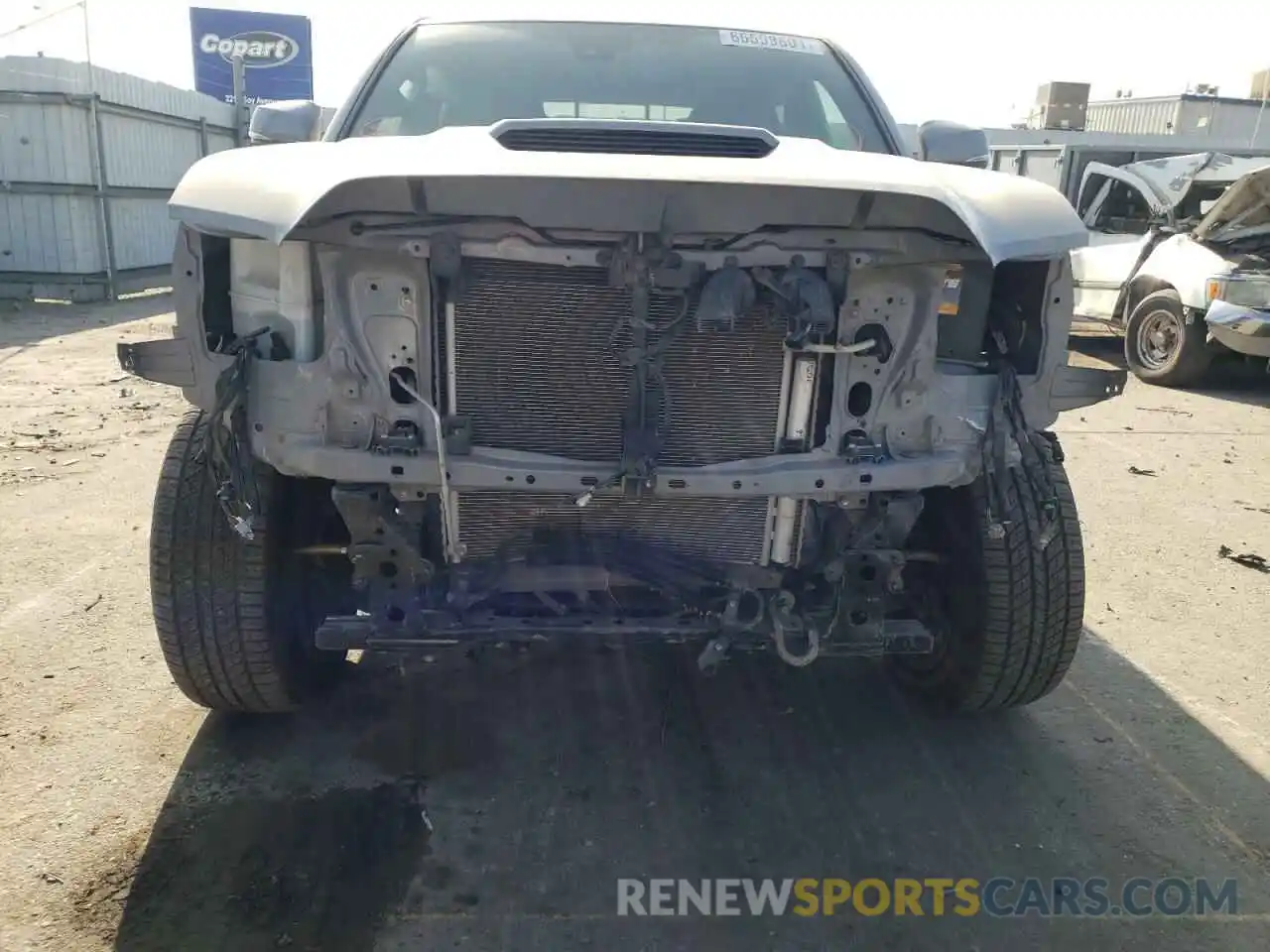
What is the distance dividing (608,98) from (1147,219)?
8.81 metres

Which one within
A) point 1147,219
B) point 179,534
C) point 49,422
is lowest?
point 49,422

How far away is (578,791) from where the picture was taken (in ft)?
8.90

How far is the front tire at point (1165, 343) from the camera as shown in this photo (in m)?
8.86

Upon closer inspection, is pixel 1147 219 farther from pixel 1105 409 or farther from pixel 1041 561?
pixel 1041 561

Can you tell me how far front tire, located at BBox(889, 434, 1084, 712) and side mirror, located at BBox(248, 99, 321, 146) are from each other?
2.37 metres

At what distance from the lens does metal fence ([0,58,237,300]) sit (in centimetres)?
1270

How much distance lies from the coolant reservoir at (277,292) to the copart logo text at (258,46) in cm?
3130

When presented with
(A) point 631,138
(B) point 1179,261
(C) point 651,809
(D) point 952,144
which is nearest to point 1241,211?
(B) point 1179,261

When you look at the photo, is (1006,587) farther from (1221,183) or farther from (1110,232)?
(1110,232)

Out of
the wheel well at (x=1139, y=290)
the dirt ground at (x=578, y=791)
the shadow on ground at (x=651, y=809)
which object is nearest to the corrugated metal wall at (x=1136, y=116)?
the wheel well at (x=1139, y=290)

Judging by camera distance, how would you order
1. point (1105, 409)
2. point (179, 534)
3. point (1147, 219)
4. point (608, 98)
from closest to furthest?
1. point (179, 534)
2. point (608, 98)
3. point (1105, 409)
4. point (1147, 219)

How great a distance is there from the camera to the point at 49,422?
6543 millimetres

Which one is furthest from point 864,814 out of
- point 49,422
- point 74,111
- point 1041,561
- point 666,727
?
point 74,111

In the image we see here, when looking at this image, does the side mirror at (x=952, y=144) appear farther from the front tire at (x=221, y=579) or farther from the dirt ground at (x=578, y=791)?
the front tire at (x=221, y=579)
